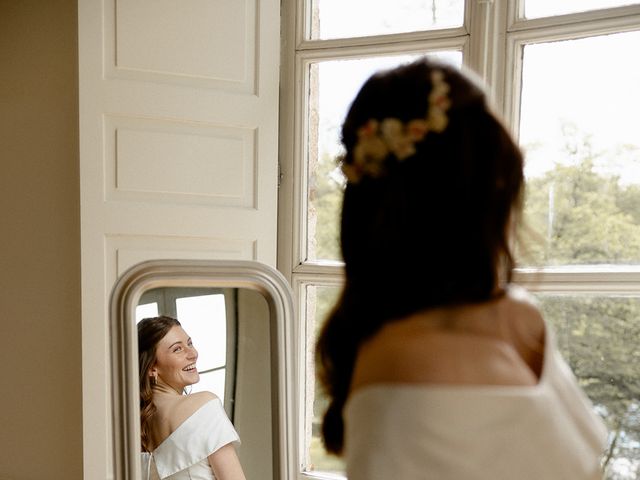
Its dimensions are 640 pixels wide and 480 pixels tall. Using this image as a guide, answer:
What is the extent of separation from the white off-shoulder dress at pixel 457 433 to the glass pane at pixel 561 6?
1637 mm

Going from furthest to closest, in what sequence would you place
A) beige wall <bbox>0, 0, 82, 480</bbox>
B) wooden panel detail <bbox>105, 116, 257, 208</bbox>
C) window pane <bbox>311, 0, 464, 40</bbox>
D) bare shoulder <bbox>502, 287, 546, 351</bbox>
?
beige wall <bbox>0, 0, 82, 480</bbox>
window pane <bbox>311, 0, 464, 40</bbox>
wooden panel detail <bbox>105, 116, 257, 208</bbox>
bare shoulder <bbox>502, 287, 546, 351</bbox>

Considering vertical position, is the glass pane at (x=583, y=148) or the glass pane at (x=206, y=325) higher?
the glass pane at (x=583, y=148)

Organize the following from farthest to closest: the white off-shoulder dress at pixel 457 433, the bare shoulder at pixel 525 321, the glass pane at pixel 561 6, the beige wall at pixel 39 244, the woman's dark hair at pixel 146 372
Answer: the beige wall at pixel 39 244 → the glass pane at pixel 561 6 → the woman's dark hair at pixel 146 372 → the bare shoulder at pixel 525 321 → the white off-shoulder dress at pixel 457 433

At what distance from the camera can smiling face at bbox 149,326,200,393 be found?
1.85 metres

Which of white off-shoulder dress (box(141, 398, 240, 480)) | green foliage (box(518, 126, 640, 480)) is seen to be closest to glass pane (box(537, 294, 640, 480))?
green foliage (box(518, 126, 640, 480))

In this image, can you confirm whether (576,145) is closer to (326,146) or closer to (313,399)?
(326,146)

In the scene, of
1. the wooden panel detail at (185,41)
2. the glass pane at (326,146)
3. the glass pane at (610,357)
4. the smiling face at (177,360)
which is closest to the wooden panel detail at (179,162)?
the wooden panel detail at (185,41)

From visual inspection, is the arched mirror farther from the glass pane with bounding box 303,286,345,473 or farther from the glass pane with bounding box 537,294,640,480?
the glass pane with bounding box 537,294,640,480

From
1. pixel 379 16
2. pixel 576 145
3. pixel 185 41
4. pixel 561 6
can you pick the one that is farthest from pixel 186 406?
pixel 561 6

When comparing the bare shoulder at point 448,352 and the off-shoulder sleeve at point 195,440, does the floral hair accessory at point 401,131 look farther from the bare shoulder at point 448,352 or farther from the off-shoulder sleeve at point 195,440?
the off-shoulder sleeve at point 195,440

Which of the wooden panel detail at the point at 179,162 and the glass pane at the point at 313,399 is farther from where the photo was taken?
the glass pane at the point at 313,399

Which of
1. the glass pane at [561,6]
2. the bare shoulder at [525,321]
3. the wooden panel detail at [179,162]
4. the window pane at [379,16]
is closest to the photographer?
the bare shoulder at [525,321]

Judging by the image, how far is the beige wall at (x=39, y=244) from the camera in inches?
106

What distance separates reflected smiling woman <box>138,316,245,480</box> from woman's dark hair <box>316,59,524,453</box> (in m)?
0.93
